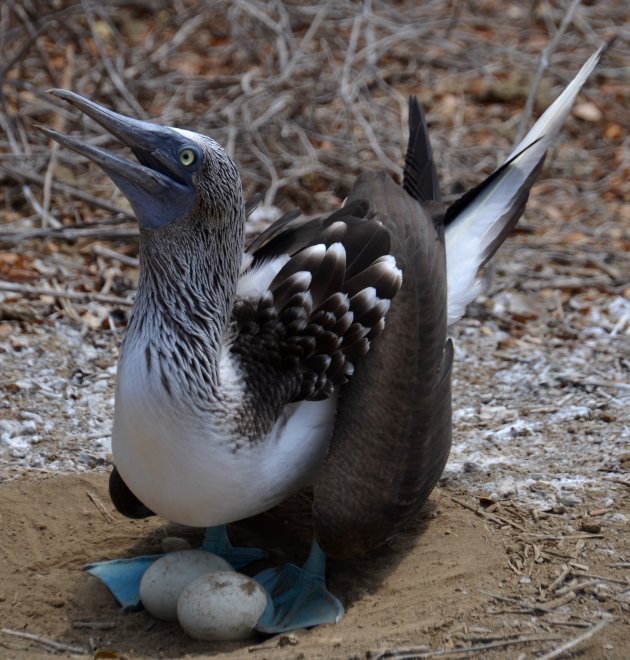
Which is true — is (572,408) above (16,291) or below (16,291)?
below

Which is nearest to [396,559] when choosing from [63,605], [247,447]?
[247,447]

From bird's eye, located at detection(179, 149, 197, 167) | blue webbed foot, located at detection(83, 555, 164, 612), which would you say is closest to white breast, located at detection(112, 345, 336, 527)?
blue webbed foot, located at detection(83, 555, 164, 612)

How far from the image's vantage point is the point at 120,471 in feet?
12.0

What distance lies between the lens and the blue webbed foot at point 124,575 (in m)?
3.93

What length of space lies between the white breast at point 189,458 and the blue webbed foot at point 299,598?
1.16ft

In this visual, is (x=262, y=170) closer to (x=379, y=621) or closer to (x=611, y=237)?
(x=611, y=237)

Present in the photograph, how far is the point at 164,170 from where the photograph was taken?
11.6 ft

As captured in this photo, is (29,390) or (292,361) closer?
(292,361)

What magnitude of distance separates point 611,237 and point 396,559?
13.4 ft

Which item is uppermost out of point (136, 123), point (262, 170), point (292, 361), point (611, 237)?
point (136, 123)

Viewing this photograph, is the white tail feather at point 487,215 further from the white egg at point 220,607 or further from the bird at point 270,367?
the white egg at point 220,607

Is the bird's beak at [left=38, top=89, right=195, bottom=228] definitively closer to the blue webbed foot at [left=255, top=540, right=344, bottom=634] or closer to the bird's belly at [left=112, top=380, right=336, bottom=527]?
the bird's belly at [left=112, top=380, right=336, bottom=527]

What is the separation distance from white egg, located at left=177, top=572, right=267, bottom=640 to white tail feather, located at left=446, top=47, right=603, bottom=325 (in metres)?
1.71

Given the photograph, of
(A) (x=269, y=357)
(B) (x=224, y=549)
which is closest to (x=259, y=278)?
(A) (x=269, y=357)
